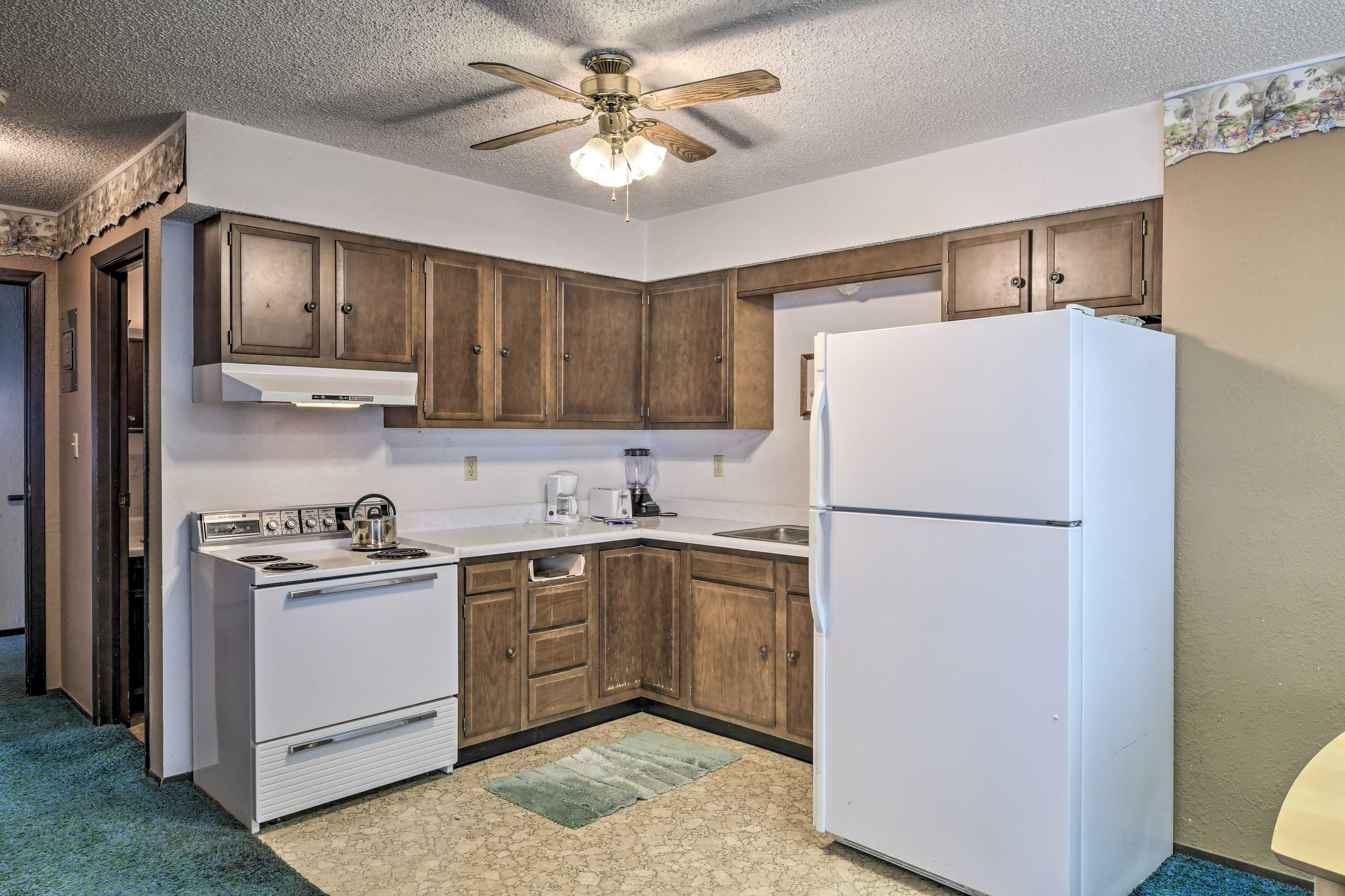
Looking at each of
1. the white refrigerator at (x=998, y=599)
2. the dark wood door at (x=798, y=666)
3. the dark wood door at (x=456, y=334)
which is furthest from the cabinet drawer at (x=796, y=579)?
the dark wood door at (x=456, y=334)

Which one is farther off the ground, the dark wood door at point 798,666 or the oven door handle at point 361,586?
the oven door handle at point 361,586

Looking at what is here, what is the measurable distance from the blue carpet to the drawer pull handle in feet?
7.64

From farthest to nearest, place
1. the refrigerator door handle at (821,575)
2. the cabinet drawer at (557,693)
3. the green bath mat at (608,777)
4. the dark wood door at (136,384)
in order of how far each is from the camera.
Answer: the dark wood door at (136,384) → the cabinet drawer at (557,693) → the green bath mat at (608,777) → the refrigerator door handle at (821,575)

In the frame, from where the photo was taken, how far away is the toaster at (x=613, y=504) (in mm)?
4332

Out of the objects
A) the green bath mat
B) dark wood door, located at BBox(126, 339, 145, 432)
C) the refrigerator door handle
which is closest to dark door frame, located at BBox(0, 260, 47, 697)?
dark wood door, located at BBox(126, 339, 145, 432)

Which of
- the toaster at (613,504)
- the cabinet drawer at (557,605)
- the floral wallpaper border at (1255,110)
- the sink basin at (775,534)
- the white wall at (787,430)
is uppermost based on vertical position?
the floral wallpaper border at (1255,110)

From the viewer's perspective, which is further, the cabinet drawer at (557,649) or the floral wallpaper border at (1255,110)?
the cabinet drawer at (557,649)

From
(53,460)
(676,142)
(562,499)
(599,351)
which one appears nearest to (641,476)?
(562,499)

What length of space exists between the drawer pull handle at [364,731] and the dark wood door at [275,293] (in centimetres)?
136

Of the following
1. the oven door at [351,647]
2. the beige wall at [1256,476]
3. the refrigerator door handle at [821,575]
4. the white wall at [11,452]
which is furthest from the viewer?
the white wall at [11,452]

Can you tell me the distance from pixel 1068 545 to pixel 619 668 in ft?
7.29

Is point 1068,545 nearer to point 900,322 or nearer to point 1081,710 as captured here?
point 1081,710

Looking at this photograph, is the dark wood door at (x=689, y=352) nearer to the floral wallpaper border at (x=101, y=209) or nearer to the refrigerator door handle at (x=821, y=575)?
the refrigerator door handle at (x=821, y=575)

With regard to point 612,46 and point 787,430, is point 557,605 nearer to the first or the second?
point 787,430
